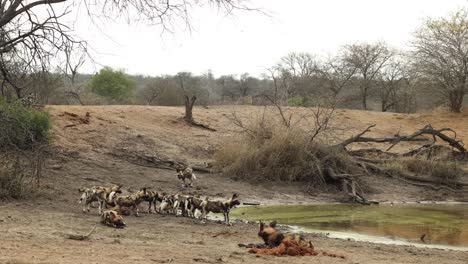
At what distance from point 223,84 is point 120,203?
4452 centimetres

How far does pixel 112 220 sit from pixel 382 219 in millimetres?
6491

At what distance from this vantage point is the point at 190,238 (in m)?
9.09

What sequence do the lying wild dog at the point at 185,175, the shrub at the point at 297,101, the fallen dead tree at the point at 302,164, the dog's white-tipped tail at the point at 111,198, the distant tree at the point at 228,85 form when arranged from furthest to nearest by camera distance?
the distant tree at the point at 228,85 < the shrub at the point at 297,101 < the fallen dead tree at the point at 302,164 < the lying wild dog at the point at 185,175 < the dog's white-tipped tail at the point at 111,198

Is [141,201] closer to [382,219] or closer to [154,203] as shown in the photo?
[154,203]

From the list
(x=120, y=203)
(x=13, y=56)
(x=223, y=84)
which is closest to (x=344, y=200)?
(x=120, y=203)

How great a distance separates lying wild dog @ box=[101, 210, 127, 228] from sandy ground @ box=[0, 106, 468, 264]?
0.64ft

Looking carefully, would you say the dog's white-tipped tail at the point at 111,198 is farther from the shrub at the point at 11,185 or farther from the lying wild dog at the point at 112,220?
the shrub at the point at 11,185

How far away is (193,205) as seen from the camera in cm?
1171

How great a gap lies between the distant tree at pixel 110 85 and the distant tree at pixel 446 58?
1811cm

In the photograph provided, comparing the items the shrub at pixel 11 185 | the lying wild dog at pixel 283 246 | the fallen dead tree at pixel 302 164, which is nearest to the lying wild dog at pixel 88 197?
the shrub at pixel 11 185

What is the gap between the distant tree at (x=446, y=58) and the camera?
33.5 meters

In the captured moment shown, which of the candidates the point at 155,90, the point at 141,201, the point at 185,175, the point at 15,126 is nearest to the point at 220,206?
the point at 141,201

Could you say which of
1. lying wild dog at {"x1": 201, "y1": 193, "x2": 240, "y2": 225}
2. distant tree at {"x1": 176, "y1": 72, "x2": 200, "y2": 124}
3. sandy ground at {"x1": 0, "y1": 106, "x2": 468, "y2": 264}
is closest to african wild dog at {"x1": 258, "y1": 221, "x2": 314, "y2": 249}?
sandy ground at {"x1": 0, "y1": 106, "x2": 468, "y2": 264}

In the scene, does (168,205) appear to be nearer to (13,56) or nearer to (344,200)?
(13,56)
